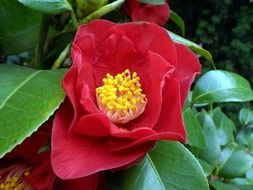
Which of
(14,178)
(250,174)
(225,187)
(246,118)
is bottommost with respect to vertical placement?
(246,118)

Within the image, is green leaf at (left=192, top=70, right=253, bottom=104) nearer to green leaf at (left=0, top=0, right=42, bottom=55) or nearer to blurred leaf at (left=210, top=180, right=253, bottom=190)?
blurred leaf at (left=210, top=180, right=253, bottom=190)

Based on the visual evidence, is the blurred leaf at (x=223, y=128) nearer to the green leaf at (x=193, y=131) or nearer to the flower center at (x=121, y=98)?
the green leaf at (x=193, y=131)

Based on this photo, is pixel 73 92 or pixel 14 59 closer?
pixel 73 92

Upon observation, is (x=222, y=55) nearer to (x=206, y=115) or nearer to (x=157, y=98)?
(x=206, y=115)

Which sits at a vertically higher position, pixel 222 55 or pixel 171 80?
pixel 171 80

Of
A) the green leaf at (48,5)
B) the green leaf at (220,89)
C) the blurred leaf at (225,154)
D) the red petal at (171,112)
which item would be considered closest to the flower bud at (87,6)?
the green leaf at (48,5)

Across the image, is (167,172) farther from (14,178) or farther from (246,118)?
(246,118)

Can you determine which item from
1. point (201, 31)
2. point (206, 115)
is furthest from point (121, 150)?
point (201, 31)

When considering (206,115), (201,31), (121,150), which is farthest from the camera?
(201,31)

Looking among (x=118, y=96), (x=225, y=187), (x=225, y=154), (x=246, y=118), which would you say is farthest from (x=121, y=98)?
(x=246, y=118)
